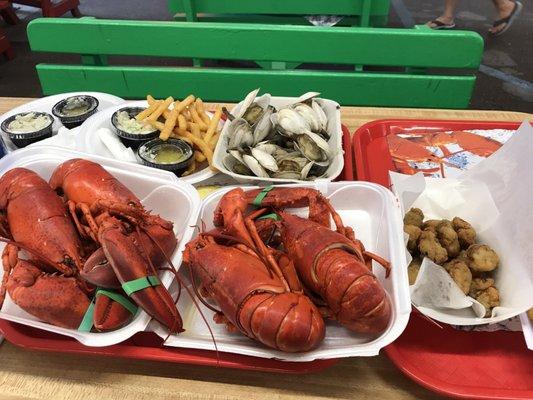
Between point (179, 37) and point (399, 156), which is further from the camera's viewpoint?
point (179, 37)

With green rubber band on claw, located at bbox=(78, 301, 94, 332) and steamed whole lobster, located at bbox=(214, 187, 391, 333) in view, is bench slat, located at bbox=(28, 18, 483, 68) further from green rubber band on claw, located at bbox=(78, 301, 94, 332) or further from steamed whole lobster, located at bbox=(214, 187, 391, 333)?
green rubber band on claw, located at bbox=(78, 301, 94, 332)

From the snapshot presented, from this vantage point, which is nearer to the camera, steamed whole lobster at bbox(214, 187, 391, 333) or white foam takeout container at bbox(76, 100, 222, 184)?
steamed whole lobster at bbox(214, 187, 391, 333)

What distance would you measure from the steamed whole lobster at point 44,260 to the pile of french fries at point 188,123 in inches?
23.9

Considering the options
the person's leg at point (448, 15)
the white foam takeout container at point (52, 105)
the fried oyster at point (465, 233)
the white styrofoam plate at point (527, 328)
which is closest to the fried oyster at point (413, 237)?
the fried oyster at point (465, 233)

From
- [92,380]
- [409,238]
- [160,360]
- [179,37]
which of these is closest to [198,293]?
[160,360]

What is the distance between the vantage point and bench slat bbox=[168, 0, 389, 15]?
3828mm

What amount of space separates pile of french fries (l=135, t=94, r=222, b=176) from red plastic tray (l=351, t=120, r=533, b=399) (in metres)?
1.14

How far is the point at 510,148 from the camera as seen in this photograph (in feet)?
5.16

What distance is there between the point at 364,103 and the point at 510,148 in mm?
1276

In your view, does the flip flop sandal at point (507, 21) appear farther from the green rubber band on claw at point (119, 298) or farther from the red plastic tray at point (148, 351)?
the green rubber band on claw at point (119, 298)

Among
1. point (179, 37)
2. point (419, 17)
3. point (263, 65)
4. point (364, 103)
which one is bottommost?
point (419, 17)

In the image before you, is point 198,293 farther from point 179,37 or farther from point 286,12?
point 286,12

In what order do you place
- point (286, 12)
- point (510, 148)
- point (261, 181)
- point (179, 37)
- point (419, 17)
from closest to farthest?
point (510, 148) → point (261, 181) → point (179, 37) → point (286, 12) → point (419, 17)

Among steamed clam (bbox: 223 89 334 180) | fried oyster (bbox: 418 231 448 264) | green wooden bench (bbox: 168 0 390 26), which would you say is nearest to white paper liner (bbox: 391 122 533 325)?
fried oyster (bbox: 418 231 448 264)
